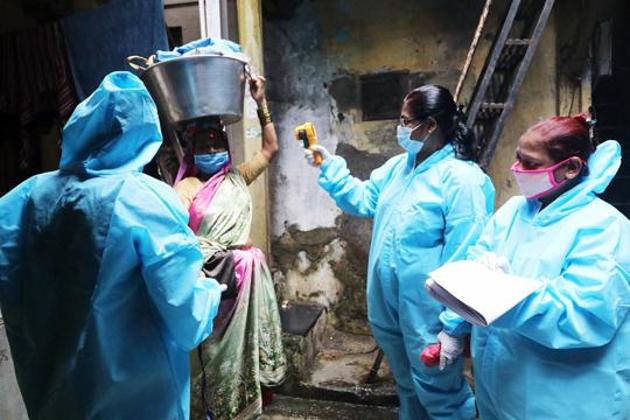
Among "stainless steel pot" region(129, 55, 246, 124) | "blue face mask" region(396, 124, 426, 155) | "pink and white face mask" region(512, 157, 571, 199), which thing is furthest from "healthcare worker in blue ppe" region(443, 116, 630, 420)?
"stainless steel pot" region(129, 55, 246, 124)

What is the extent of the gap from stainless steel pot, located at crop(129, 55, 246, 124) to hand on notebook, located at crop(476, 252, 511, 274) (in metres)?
1.45

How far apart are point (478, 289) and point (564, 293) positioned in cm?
25

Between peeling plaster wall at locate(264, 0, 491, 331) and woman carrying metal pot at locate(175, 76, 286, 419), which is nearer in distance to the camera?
woman carrying metal pot at locate(175, 76, 286, 419)

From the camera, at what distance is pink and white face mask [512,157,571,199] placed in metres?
1.59

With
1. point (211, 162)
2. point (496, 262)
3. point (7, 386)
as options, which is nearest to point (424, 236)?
point (496, 262)

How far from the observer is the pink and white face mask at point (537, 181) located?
1.59m

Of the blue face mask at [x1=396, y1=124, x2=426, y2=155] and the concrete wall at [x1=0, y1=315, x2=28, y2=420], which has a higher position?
the blue face mask at [x1=396, y1=124, x2=426, y2=155]

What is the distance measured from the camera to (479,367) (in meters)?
1.76

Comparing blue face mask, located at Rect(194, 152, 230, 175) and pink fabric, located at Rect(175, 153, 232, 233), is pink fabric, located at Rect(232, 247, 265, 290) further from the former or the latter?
blue face mask, located at Rect(194, 152, 230, 175)

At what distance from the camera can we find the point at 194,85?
2.20 m

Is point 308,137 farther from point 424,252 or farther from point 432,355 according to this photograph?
point 432,355

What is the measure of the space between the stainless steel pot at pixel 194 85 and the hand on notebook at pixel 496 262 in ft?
4.75

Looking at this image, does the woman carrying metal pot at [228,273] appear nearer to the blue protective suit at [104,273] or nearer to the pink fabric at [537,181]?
the blue protective suit at [104,273]

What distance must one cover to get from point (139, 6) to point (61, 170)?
1685 millimetres
